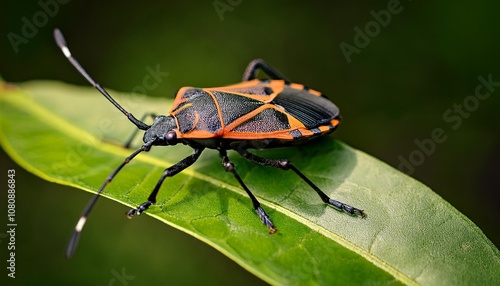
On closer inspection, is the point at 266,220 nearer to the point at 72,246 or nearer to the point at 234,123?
the point at 234,123

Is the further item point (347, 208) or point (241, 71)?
point (241, 71)

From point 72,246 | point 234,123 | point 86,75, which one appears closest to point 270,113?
point 234,123

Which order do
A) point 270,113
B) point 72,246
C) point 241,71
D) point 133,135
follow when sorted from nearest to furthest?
1. point 72,246
2. point 270,113
3. point 133,135
4. point 241,71

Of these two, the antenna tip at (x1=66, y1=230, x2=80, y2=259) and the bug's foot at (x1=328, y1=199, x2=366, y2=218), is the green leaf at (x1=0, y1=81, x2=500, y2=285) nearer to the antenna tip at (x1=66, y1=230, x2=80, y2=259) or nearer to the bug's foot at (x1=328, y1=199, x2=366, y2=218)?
the bug's foot at (x1=328, y1=199, x2=366, y2=218)

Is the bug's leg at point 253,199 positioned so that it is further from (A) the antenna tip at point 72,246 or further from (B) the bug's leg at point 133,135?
(A) the antenna tip at point 72,246

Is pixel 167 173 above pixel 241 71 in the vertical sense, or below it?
below

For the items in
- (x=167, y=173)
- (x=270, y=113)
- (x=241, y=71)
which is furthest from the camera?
(x=241, y=71)

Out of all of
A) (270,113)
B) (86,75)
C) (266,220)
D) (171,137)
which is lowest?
(266,220)

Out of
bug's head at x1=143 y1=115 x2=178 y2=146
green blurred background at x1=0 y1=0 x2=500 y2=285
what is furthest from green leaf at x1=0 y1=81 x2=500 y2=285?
green blurred background at x1=0 y1=0 x2=500 y2=285
